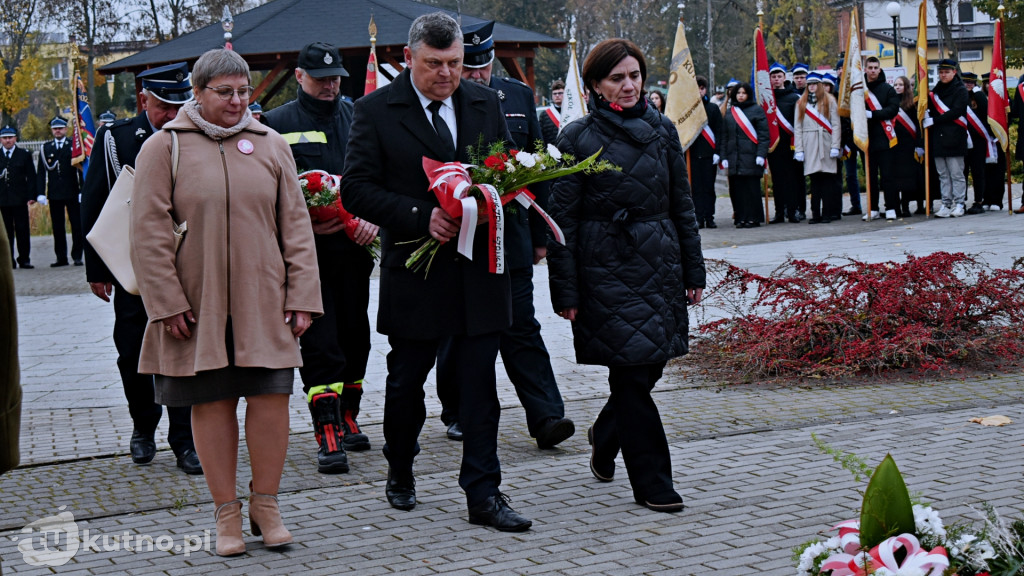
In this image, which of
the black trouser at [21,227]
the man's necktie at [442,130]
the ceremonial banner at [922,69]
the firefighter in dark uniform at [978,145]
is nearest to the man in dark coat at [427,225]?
the man's necktie at [442,130]

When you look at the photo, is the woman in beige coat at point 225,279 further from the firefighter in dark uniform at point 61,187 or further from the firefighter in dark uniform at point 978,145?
the firefighter in dark uniform at point 61,187

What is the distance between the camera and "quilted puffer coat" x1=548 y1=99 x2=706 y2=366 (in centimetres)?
518

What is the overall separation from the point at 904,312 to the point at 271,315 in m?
4.89

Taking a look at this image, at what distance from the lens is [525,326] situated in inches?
252

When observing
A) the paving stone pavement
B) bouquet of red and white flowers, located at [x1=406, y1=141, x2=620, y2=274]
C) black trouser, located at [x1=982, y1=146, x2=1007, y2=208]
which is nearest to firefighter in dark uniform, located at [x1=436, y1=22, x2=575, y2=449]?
the paving stone pavement

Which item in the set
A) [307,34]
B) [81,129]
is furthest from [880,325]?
[307,34]

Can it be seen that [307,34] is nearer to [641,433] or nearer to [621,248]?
[621,248]

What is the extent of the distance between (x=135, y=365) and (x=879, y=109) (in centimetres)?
1362

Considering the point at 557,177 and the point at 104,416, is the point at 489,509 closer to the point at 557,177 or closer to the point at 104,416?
the point at 557,177

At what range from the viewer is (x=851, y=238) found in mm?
15617

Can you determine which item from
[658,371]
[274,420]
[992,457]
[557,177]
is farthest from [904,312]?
[274,420]

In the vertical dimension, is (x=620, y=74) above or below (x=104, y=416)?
above

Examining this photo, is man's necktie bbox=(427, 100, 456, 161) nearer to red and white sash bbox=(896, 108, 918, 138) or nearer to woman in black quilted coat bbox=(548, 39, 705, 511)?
woman in black quilted coat bbox=(548, 39, 705, 511)

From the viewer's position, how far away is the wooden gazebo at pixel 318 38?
24594mm
